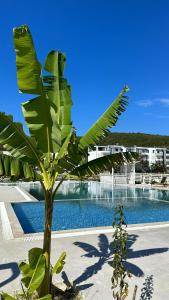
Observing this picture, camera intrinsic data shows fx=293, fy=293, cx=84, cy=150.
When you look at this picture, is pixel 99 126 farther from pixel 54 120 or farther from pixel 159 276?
pixel 159 276

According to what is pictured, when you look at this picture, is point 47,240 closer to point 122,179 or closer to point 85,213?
point 85,213

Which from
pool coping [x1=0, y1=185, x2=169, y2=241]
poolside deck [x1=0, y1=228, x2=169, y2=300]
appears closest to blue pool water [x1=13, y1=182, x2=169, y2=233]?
pool coping [x1=0, y1=185, x2=169, y2=241]

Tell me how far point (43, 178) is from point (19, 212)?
36.0 ft

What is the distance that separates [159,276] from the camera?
566cm

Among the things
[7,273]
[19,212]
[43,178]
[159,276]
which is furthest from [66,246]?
[19,212]

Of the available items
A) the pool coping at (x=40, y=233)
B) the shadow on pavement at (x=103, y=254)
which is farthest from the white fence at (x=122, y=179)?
the shadow on pavement at (x=103, y=254)

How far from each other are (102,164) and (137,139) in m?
138

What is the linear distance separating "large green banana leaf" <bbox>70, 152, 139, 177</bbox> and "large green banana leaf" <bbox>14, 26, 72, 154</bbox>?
53 cm

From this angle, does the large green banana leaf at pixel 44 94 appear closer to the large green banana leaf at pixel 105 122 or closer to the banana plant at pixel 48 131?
the banana plant at pixel 48 131

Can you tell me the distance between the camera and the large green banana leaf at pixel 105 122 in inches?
190

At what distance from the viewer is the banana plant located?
12.5 ft

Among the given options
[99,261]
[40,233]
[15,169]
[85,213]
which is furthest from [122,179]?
[15,169]

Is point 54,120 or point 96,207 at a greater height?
point 54,120

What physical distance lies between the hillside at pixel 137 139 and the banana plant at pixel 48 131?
126 metres
